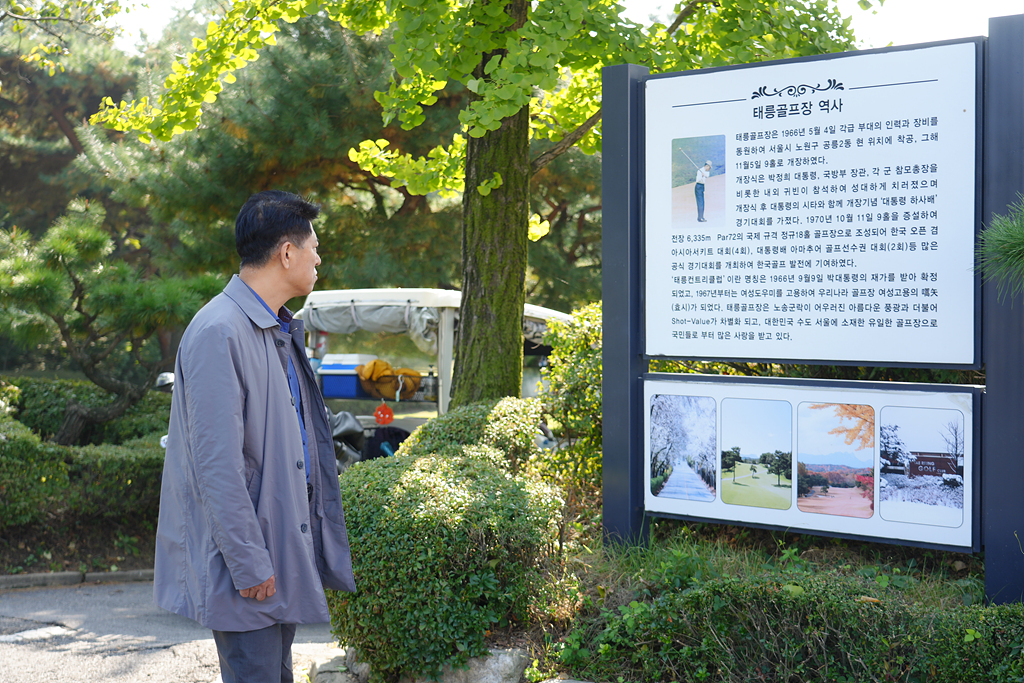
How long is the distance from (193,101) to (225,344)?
17.7ft

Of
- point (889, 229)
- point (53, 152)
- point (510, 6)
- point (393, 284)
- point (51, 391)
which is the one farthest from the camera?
point (53, 152)

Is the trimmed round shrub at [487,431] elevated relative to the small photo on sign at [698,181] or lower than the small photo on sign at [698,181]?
lower

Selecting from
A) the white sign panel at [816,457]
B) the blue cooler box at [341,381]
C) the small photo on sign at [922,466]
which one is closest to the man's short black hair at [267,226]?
the white sign panel at [816,457]

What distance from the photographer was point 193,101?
6.92 metres

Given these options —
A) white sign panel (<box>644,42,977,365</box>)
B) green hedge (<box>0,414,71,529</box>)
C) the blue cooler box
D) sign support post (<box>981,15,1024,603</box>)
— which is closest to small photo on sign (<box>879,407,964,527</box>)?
sign support post (<box>981,15,1024,603</box>)

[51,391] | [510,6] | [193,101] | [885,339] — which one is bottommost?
[51,391]

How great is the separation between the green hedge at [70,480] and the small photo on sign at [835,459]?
585cm

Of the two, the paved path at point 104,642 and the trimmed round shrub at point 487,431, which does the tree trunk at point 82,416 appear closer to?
the paved path at point 104,642

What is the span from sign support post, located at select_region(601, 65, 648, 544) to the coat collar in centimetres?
256

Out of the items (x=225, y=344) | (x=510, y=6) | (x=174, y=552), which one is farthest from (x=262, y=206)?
(x=510, y=6)

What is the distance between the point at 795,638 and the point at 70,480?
6355 mm

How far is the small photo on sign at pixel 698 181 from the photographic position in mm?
4406

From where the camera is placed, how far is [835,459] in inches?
161

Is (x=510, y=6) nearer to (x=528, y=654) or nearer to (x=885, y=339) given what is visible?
(x=885, y=339)
